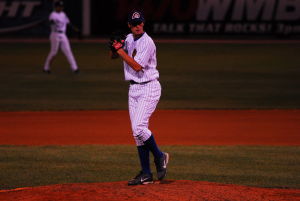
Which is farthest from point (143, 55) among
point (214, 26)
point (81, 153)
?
point (214, 26)

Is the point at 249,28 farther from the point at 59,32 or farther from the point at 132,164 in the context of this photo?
the point at 132,164

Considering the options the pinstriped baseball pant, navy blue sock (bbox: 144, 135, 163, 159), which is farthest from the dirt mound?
the pinstriped baseball pant

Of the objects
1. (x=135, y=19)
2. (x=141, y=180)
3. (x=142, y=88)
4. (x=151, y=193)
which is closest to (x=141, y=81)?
(x=142, y=88)

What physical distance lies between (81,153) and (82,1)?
3252cm

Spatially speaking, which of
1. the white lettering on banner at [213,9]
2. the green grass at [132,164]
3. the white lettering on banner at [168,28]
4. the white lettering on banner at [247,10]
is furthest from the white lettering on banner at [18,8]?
the green grass at [132,164]

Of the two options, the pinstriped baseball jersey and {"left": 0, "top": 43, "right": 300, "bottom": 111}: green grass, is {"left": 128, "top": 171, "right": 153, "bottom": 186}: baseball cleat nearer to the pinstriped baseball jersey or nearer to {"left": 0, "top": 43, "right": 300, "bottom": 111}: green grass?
the pinstriped baseball jersey

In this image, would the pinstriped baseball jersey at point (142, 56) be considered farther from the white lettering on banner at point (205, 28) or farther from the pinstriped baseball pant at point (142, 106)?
the white lettering on banner at point (205, 28)

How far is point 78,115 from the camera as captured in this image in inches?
621

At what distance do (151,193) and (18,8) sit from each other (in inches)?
1409

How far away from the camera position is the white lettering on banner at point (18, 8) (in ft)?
139

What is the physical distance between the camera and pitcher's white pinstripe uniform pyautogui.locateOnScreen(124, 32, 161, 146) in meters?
8.38

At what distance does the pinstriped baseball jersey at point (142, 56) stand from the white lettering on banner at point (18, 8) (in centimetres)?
3471

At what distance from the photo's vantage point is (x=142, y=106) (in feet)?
27.5

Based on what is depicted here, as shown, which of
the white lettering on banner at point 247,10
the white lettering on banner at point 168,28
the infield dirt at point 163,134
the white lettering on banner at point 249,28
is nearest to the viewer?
the infield dirt at point 163,134
